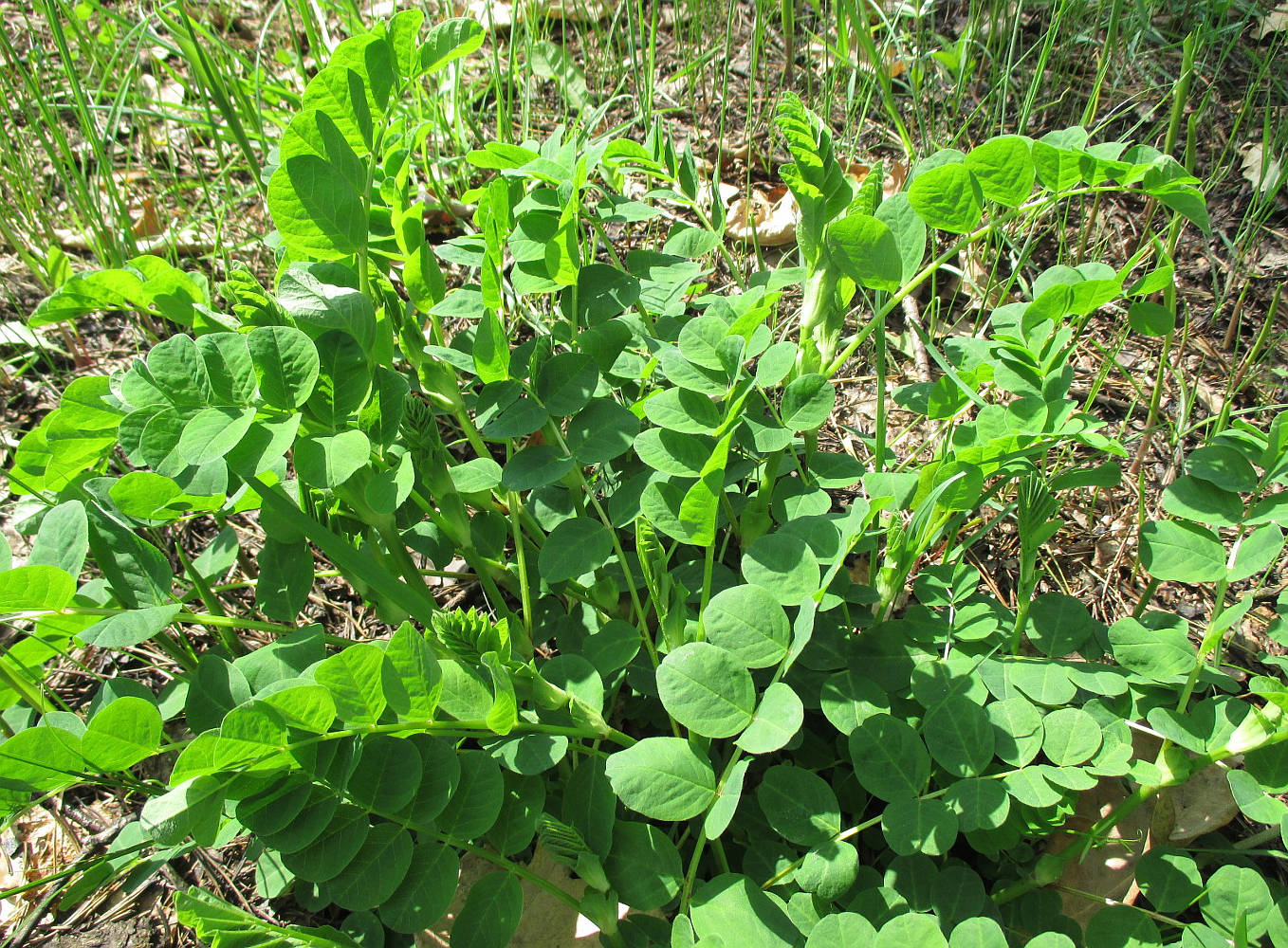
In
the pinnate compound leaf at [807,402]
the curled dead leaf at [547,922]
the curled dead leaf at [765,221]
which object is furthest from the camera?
the curled dead leaf at [765,221]

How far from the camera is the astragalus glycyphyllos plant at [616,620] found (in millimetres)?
1135

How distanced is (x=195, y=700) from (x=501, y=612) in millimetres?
523

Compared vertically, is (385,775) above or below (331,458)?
below

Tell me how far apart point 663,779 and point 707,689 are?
13cm

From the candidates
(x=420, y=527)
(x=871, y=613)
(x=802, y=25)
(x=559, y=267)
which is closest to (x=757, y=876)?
(x=871, y=613)

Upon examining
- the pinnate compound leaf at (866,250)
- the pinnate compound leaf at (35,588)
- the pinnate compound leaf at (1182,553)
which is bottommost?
the pinnate compound leaf at (1182,553)

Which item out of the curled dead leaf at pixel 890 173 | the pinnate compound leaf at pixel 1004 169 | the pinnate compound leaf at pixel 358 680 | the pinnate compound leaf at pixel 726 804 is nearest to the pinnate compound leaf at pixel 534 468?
the pinnate compound leaf at pixel 358 680

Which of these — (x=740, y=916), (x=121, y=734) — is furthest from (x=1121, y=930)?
(x=121, y=734)

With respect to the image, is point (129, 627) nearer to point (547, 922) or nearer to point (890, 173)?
point (547, 922)

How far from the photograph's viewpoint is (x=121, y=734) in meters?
1.12

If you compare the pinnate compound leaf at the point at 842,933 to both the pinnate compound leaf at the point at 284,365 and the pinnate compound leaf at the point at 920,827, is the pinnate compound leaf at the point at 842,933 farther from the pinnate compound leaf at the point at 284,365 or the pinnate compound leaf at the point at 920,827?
the pinnate compound leaf at the point at 284,365

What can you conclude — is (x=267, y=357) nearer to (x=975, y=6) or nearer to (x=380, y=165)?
(x=380, y=165)

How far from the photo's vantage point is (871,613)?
165 centimetres

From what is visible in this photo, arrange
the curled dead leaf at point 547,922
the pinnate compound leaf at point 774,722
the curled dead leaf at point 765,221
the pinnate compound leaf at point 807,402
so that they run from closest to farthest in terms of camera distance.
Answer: the pinnate compound leaf at point 774,722 < the pinnate compound leaf at point 807,402 < the curled dead leaf at point 547,922 < the curled dead leaf at point 765,221
